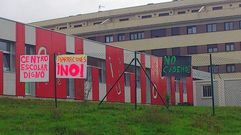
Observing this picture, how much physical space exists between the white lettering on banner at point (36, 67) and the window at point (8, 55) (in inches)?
372

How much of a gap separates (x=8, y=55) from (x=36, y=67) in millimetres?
10166

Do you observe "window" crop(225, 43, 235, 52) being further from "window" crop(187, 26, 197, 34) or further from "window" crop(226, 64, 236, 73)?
"window" crop(187, 26, 197, 34)

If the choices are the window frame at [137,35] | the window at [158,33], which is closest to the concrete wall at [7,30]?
the window at [158,33]

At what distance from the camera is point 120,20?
8275cm

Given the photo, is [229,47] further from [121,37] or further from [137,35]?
[121,37]

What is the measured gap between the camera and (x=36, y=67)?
848 inches

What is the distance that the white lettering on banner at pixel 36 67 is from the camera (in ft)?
70.3

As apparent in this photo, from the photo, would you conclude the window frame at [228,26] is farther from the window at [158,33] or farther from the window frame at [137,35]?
the window frame at [137,35]

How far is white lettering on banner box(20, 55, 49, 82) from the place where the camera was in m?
21.4

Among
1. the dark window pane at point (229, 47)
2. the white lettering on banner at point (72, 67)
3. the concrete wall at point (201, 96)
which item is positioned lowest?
the concrete wall at point (201, 96)

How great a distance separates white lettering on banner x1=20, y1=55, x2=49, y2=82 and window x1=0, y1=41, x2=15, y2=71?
31.0 feet

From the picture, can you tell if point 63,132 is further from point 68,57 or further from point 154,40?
point 154,40

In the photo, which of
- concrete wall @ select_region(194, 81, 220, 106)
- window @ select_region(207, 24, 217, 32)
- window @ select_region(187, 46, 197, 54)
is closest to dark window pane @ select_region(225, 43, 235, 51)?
window @ select_region(207, 24, 217, 32)

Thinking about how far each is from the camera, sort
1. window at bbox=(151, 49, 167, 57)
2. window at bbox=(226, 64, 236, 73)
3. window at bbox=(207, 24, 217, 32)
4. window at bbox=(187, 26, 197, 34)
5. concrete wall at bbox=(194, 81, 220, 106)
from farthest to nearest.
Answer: window at bbox=(151, 49, 167, 57) → window at bbox=(187, 26, 197, 34) → window at bbox=(207, 24, 217, 32) → window at bbox=(226, 64, 236, 73) → concrete wall at bbox=(194, 81, 220, 106)
